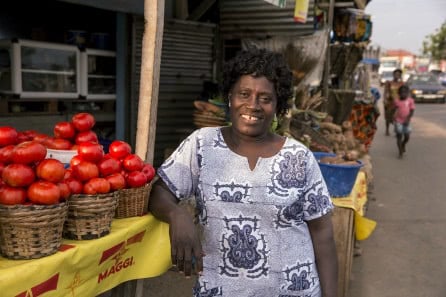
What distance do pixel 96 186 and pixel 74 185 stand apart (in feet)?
0.27

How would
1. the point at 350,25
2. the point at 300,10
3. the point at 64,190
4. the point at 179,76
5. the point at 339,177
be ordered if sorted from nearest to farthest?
1. the point at 64,190
2. the point at 339,177
3. the point at 300,10
4. the point at 179,76
5. the point at 350,25

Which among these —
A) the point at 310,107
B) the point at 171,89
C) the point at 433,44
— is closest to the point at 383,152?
the point at 310,107

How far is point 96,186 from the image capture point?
1.90 metres

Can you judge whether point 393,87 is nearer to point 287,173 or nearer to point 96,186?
point 287,173

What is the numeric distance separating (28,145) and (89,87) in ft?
14.5

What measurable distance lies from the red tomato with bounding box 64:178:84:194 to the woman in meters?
0.30


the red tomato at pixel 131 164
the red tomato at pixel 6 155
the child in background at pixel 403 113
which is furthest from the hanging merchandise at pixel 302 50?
the red tomato at pixel 6 155

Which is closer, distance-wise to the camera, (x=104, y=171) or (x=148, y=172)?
(x=104, y=171)

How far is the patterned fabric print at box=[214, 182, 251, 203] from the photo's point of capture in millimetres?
1784

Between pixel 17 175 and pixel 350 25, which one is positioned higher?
pixel 350 25

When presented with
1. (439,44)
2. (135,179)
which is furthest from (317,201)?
(439,44)

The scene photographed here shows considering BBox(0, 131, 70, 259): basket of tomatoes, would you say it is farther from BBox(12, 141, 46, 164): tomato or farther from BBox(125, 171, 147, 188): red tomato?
BBox(125, 171, 147, 188): red tomato

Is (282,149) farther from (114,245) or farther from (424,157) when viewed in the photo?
(424,157)

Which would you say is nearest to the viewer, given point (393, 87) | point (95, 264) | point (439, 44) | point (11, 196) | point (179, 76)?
point (11, 196)
